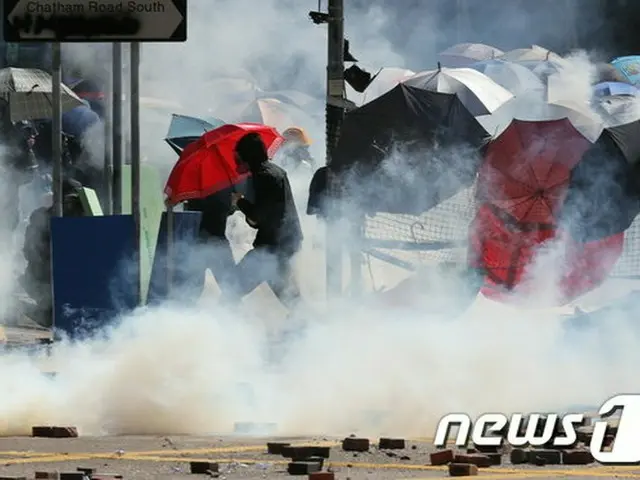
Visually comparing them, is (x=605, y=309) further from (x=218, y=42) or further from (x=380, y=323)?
(x=218, y=42)

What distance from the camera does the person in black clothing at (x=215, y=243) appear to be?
12.4 metres

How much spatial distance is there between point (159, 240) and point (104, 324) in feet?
2.83

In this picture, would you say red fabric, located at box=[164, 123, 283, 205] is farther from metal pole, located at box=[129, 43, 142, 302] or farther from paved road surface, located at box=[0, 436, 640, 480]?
paved road surface, located at box=[0, 436, 640, 480]

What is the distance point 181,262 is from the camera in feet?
40.5

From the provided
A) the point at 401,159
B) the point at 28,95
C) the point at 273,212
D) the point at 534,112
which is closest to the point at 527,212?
the point at 401,159

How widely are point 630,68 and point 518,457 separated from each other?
17.2 metres

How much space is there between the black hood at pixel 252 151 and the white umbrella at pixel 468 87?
224 inches

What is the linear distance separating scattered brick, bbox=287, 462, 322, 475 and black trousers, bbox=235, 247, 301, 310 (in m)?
4.92

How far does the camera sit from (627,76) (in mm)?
24000

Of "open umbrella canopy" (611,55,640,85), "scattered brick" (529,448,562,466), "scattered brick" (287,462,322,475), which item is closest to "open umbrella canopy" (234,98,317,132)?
"open umbrella canopy" (611,55,640,85)

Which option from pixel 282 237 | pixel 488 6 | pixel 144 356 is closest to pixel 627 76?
pixel 488 6

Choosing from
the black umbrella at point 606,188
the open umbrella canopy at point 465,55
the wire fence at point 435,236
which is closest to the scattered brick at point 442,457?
the wire fence at point 435,236

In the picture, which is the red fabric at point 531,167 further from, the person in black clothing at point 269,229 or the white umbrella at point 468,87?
the white umbrella at point 468,87

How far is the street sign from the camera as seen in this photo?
11172 millimetres
